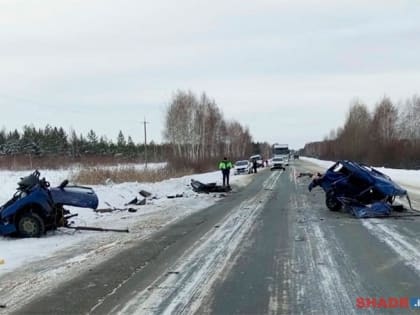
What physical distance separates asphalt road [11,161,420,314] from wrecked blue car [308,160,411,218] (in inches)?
81.3

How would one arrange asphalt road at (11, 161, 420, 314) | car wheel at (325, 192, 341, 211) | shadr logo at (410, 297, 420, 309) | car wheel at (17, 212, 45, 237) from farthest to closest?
1. car wheel at (325, 192, 341, 211)
2. car wheel at (17, 212, 45, 237)
3. asphalt road at (11, 161, 420, 314)
4. shadr logo at (410, 297, 420, 309)

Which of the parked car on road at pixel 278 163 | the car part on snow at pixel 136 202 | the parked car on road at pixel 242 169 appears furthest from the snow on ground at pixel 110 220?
the parked car on road at pixel 278 163

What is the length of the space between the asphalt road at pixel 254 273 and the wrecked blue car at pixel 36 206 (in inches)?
90.2

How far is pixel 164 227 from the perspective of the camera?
13672 millimetres

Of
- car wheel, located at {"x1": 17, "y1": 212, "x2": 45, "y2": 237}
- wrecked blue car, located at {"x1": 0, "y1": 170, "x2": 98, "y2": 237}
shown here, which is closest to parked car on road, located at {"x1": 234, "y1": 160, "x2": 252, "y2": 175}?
wrecked blue car, located at {"x1": 0, "y1": 170, "x2": 98, "y2": 237}

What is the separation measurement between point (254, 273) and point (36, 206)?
6.29 m

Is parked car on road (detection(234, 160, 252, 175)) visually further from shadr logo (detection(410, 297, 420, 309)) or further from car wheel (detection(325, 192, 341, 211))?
shadr logo (detection(410, 297, 420, 309))

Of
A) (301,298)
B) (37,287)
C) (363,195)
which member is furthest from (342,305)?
(363,195)

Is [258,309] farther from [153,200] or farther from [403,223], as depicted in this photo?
[153,200]

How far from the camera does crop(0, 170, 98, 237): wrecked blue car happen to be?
38.8 ft

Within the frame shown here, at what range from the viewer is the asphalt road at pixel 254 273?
6176mm

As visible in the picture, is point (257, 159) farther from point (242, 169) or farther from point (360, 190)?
point (360, 190)

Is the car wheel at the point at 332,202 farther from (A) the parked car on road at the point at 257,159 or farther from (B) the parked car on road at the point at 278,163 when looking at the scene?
(B) the parked car on road at the point at 278,163

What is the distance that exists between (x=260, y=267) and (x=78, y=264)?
121 inches
